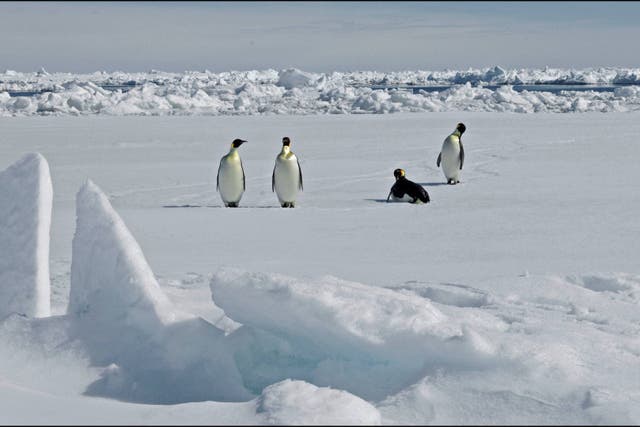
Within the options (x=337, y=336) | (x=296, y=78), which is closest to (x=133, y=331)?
(x=337, y=336)

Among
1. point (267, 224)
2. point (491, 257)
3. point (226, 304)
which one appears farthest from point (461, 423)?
point (267, 224)

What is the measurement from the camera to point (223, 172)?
7438mm

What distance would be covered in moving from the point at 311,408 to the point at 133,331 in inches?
32.0

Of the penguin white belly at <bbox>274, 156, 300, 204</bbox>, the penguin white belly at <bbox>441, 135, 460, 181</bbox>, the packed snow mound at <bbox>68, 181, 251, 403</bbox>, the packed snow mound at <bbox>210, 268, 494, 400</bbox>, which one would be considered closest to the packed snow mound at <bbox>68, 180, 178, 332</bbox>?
the packed snow mound at <bbox>68, 181, 251, 403</bbox>

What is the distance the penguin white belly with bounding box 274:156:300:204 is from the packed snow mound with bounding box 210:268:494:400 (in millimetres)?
4748

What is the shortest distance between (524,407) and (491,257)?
9.34ft

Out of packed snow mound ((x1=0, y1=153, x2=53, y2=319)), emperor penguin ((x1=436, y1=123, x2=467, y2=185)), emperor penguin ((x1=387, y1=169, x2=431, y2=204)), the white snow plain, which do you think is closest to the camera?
the white snow plain

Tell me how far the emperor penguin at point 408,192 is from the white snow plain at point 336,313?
0.43 ft

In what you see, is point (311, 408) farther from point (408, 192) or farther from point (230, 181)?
point (230, 181)

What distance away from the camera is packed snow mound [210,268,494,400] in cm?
233

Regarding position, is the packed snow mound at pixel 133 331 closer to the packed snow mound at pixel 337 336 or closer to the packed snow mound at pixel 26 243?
the packed snow mound at pixel 337 336

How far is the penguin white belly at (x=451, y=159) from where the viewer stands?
8.82 metres

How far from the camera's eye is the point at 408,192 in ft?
23.9

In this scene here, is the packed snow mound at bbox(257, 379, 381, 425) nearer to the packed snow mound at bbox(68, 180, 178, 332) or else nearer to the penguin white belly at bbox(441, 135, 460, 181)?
the packed snow mound at bbox(68, 180, 178, 332)
